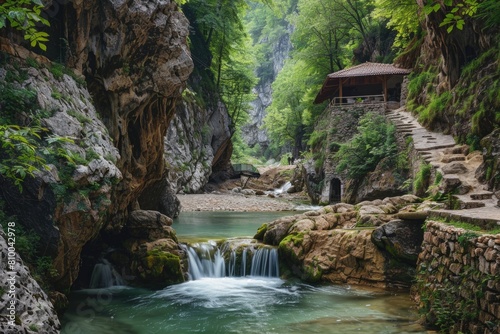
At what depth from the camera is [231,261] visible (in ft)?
38.2

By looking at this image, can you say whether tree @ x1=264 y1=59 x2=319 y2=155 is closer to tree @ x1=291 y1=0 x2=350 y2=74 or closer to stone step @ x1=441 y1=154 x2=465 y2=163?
tree @ x1=291 y1=0 x2=350 y2=74

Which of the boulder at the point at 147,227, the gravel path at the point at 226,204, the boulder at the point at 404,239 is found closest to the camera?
the boulder at the point at 404,239

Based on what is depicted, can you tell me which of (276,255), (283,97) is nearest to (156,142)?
(276,255)

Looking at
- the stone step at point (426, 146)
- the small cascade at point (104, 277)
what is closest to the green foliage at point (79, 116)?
the small cascade at point (104, 277)

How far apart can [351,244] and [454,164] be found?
5869mm

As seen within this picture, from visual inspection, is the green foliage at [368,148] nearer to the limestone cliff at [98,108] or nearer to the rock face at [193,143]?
the rock face at [193,143]

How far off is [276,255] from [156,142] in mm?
5988

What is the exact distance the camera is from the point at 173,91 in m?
12.7

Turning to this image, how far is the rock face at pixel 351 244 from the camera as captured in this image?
9320 mm

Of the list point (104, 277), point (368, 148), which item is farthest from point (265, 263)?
point (368, 148)

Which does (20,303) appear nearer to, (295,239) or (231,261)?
(231,261)

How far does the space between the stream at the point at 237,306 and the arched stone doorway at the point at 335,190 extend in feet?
51.5

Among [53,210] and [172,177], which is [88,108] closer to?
[53,210]

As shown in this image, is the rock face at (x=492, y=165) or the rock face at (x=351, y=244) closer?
the rock face at (x=351, y=244)
